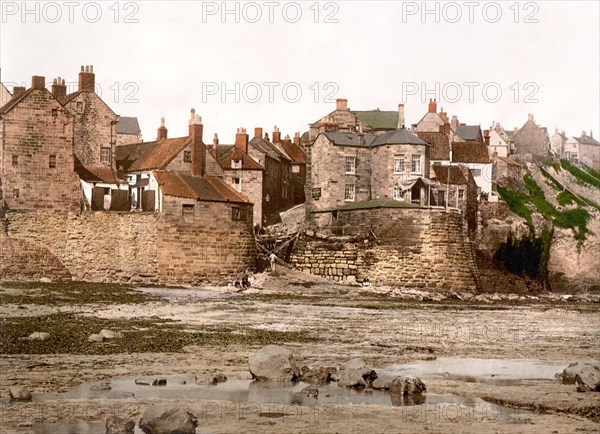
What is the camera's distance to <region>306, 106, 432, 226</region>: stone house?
6066cm

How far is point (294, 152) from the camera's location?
8038cm

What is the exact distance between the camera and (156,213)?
164ft

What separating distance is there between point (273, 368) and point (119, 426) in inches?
210

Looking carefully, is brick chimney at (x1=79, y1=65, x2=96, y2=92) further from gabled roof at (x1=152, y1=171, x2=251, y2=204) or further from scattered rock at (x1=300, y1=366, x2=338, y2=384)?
scattered rock at (x1=300, y1=366, x2=338, y2=384)

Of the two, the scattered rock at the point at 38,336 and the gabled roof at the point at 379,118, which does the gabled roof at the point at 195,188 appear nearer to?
the gabled roof at the point at 379,118

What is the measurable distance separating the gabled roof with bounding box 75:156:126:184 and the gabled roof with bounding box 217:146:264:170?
11.6 meters

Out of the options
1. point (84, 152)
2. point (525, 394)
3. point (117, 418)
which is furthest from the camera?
point (84, 152)

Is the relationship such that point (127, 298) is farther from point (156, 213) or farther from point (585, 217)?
point (585, 217)

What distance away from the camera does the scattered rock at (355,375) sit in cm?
1763

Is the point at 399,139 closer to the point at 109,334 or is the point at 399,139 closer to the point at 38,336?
the point at 109,334

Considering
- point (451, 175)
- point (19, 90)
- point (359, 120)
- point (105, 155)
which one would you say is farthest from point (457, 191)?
point (19, 90)

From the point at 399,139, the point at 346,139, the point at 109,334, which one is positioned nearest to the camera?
the point at 109,334

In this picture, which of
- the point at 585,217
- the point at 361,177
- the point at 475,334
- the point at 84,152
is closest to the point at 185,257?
the point at 84,152

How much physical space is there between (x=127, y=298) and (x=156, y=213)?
1187 cm
